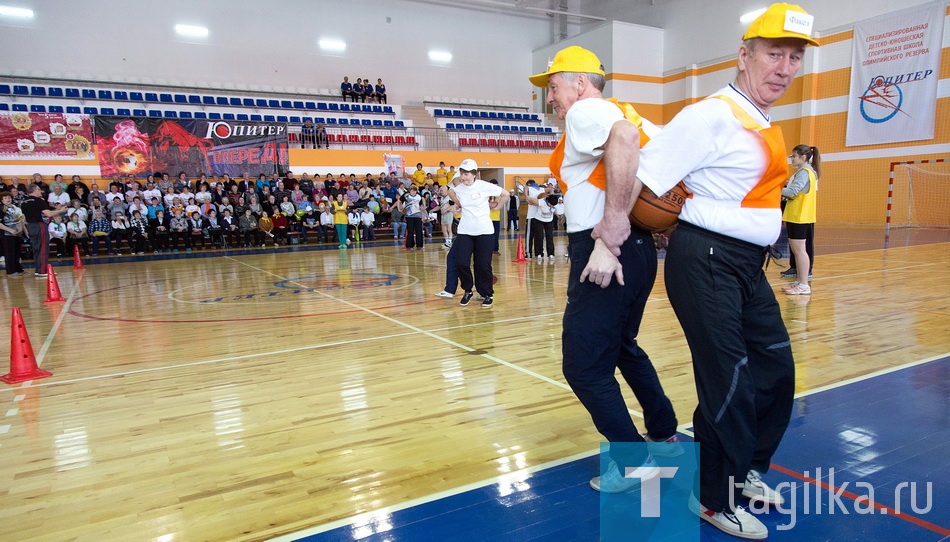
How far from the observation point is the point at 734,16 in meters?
23.1

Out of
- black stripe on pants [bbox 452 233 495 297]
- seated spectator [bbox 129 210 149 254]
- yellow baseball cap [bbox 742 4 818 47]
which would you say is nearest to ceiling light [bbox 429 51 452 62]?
seated spectator [bbox 129 210 149 254]

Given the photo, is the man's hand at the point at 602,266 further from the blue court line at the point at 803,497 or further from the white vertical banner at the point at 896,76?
the white vertical banner at the point at 896,76

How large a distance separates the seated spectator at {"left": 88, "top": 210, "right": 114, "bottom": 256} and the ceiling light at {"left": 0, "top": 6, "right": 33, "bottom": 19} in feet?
33.0

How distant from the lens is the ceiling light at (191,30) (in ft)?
73.3

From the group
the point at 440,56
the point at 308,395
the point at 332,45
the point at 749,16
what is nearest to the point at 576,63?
the point at 308,395

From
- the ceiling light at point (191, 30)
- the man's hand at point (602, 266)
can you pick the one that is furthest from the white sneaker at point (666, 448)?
the ceiling light at point (191, 30)

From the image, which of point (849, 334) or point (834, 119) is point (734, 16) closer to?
point (834, 119)

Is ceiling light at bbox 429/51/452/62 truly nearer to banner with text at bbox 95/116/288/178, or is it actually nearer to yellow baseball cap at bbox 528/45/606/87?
banner with text at bbox 95/116/288/178

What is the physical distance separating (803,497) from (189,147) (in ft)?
66.1

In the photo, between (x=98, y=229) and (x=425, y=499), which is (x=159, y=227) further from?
(x=425, y=499)

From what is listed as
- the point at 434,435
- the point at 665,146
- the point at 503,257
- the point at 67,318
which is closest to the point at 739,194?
the point at 665,146

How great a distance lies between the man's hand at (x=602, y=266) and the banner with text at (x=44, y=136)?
20204mm

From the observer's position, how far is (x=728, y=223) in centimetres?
194

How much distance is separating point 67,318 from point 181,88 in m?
18.1
